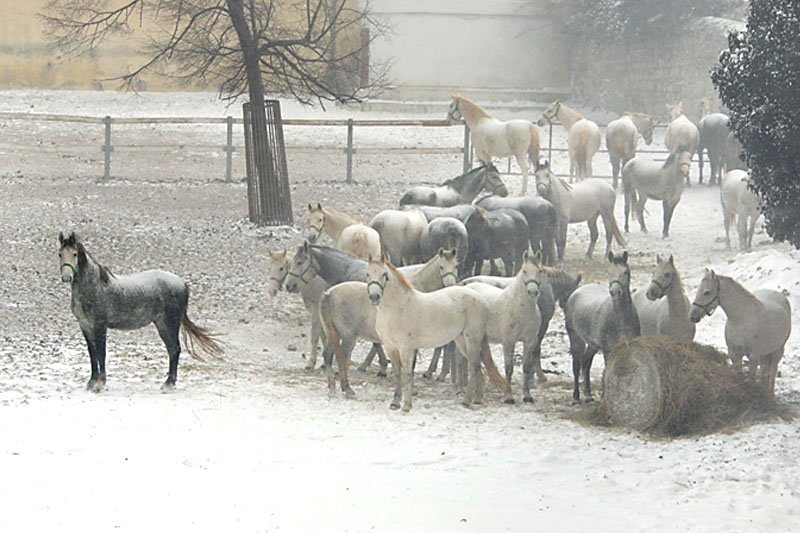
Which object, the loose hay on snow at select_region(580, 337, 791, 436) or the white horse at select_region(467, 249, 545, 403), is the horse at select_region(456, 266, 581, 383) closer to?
the white horse at select_region(467, 249, 545, 403)

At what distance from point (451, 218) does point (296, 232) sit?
16.3 ft

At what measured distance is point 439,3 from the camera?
3048cm

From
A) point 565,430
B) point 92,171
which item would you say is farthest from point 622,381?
point 92,171

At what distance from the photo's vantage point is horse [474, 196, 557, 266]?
14.2 metres

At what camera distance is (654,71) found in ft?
92.3

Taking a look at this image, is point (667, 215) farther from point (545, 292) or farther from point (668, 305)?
point (668, 305)

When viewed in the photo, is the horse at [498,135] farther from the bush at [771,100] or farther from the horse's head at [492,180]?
the bush at [771,100]

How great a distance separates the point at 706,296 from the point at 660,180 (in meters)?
9.23

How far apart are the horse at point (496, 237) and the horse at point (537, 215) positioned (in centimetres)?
70

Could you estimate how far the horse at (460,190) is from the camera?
15.1 m

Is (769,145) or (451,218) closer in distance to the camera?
(769,145)

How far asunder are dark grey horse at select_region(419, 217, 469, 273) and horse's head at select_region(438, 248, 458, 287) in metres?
2.72

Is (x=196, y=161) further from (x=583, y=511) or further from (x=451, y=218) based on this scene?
(x=583, y=511)

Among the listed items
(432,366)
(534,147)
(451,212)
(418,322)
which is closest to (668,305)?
(418,322)
